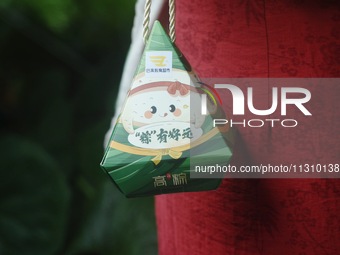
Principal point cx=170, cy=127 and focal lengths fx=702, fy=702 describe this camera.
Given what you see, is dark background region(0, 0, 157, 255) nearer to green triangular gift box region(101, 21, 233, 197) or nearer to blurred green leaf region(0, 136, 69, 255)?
blurred green leaf region(0, 136, 69, 255)

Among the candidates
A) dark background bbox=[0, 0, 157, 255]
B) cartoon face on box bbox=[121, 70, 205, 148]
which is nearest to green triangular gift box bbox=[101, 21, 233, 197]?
cartoon face on box bbox=[121, 70, 205, 148]

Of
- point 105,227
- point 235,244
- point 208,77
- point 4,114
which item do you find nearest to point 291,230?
point 235,244

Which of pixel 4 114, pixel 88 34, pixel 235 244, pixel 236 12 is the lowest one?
pixel 235 244

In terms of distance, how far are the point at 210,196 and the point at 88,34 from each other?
3.01ft

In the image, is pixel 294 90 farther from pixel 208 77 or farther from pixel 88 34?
pixel 88 34

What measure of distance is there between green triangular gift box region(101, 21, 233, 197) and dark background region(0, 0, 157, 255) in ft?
2.41

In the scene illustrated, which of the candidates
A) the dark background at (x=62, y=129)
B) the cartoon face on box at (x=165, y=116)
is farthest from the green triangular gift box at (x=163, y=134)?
the dark background at (x=62, y=129)

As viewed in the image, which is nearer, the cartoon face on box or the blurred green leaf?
the cartoon face on box

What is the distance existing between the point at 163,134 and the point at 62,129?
3.12ft

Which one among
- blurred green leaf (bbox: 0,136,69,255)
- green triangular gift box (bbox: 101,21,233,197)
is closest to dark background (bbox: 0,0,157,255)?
blurred green leaf (bbox: 0,136,69,255)

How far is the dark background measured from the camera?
55.8 inches

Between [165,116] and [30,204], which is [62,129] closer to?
[30,204]

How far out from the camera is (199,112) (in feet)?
2.06

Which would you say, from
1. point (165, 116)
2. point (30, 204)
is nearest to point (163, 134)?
point (165, 116)
